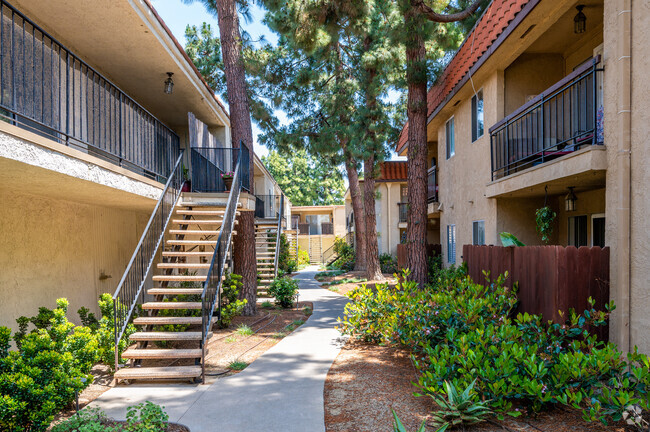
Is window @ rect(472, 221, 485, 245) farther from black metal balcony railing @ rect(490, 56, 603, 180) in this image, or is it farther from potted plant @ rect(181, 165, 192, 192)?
potted plant @ rect(181, 165, 192, 192)

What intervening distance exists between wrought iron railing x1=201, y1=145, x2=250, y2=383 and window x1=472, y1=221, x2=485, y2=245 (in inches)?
232

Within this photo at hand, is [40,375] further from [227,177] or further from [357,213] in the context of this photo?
[357,213]

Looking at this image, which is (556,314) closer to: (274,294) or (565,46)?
(565,46)

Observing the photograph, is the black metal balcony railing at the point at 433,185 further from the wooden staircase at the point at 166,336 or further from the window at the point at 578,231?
the wooden staircase at the point at 166,336

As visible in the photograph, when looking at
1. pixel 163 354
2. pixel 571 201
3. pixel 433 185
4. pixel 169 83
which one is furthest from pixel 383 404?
pixel 433 185

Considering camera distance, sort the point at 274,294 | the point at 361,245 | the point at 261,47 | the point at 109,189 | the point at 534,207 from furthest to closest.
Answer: the point at 361,245 < the point at 261,47 < the point at 274,294 < the point at 534,207 < the point at 109,189

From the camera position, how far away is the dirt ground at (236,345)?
5.63m

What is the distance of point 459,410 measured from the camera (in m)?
4.02

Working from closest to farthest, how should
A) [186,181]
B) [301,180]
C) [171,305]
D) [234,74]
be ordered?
[171,305], [186,181], [234,74], [301,180]

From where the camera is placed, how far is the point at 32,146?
450cm

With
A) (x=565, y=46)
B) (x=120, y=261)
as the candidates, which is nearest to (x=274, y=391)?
(x=120, y=261)

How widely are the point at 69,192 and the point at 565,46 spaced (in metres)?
9.77

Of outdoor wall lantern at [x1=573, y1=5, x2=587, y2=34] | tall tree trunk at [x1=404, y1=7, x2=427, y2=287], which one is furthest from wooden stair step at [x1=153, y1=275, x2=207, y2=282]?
outdoor wall lantern at [x1=573, y1=5, x2=587, y2=34]

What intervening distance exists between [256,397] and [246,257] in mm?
5692
